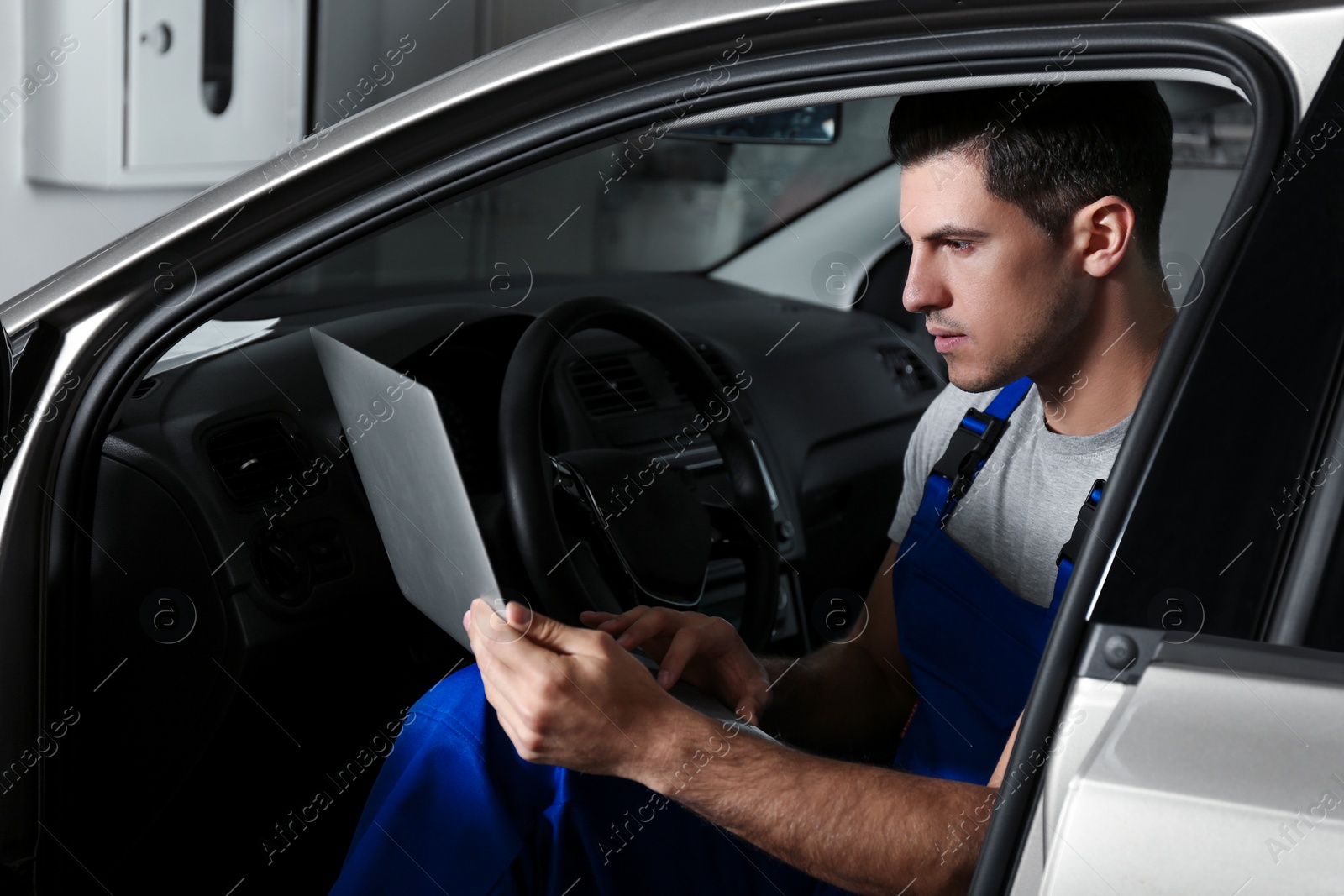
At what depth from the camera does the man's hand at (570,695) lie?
0.97 m

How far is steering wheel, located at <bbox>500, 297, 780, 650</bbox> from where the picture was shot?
1.23m

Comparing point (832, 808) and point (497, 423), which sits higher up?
point (497, 423)

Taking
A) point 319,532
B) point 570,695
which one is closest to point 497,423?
point 319,532

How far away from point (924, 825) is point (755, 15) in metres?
0.65

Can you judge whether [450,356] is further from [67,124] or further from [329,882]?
[67,124]

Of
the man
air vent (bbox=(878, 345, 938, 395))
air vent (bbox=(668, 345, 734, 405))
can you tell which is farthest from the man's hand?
air vent (bbox=(878, 345, 938, 395))

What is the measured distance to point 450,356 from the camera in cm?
159

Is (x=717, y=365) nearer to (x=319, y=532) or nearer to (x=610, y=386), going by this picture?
(x=610, y=386)

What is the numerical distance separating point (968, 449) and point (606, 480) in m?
0.41

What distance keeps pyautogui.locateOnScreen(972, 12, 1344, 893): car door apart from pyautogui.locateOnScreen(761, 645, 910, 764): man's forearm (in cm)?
69

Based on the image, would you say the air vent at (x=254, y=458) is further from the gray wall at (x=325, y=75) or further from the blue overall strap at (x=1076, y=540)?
the gray wall at (x=325, y=75)

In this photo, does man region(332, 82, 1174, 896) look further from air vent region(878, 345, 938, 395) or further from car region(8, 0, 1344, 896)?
air vent region(878, 345, 938, 395)

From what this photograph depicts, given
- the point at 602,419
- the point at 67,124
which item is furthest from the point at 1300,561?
the point at 67,124

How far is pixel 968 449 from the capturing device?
1.35m
